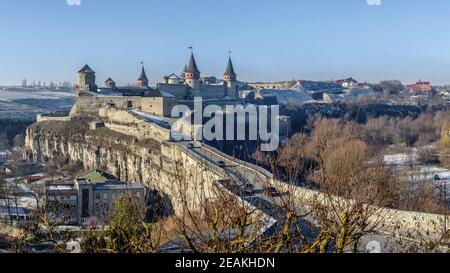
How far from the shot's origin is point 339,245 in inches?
126

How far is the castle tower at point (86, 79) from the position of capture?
26.2m

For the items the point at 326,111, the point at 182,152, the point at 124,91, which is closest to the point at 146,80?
the point at 124,91

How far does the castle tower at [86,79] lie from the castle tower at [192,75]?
4891mm

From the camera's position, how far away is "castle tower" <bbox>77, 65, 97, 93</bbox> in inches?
1032

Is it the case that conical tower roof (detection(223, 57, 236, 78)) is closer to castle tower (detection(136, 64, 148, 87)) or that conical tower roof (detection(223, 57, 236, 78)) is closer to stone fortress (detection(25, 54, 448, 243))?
stone fortress (detection(25, 54, 448, 243))

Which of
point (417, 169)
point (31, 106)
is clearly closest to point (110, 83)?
point (417, 169)

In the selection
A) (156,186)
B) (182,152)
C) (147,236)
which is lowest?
(156,186)

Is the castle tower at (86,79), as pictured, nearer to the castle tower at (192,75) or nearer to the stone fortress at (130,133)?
the stone fortress at (130,133)

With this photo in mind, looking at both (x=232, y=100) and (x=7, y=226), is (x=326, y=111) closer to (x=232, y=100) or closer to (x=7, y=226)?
(x=232, y=100)

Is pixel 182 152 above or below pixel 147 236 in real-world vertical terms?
below

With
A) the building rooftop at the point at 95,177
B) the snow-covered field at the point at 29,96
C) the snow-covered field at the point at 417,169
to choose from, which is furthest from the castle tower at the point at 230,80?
the snow-covered field at the point at 29,96

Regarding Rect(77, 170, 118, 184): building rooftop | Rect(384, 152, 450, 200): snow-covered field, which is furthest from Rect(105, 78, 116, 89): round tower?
Rect(384, 152, 450, 200): snow-covered field
